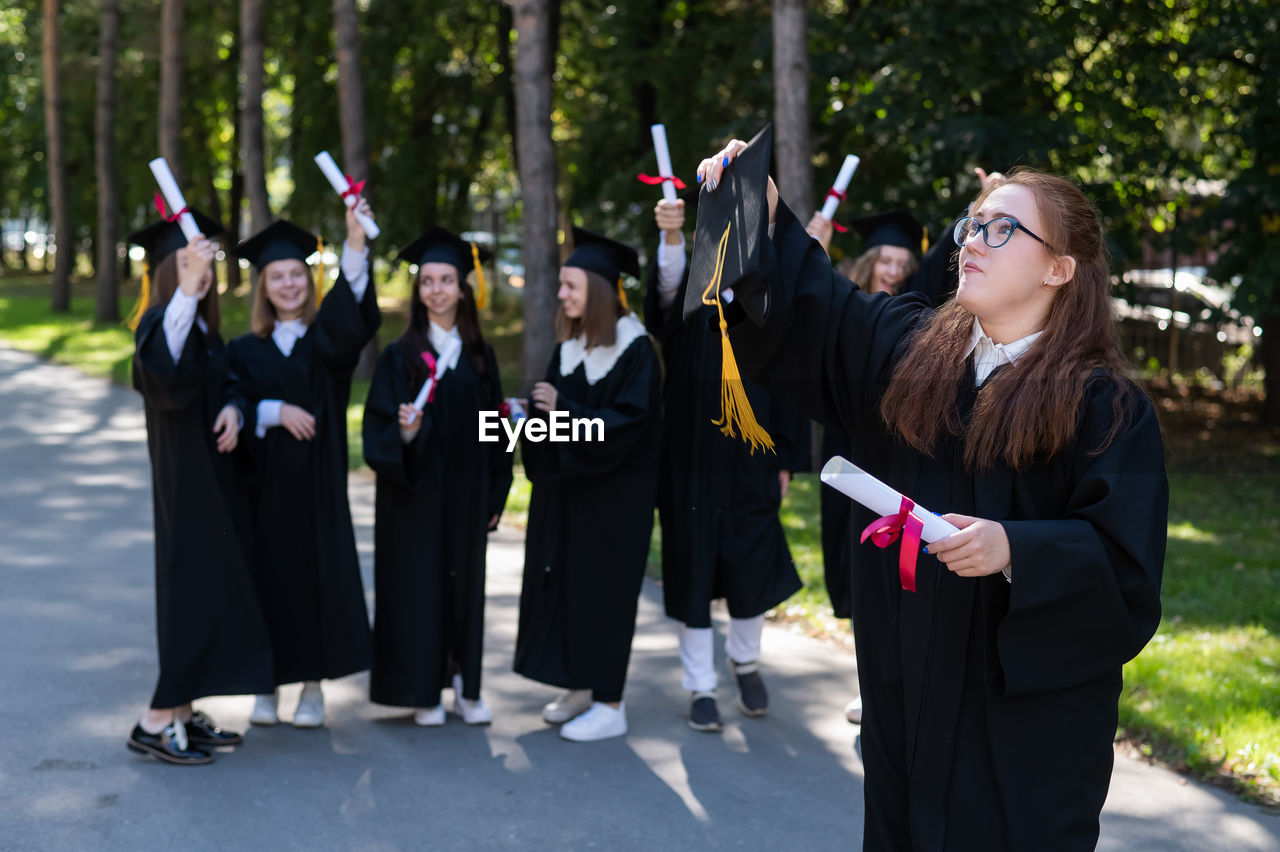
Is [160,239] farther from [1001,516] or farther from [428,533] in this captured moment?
[1001,516]

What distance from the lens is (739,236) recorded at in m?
2.87

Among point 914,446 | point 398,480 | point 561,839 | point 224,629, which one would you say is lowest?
point 561,839

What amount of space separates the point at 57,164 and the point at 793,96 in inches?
934

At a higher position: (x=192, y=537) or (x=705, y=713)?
(x=192, y=537)

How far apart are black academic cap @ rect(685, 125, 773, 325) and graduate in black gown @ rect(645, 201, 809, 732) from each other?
103 inches

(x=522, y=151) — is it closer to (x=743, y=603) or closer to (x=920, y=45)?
(x=920, y=45)

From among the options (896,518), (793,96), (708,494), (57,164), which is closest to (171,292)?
(708,494)

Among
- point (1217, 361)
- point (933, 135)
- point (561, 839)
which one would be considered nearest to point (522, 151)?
Result: point (933, 135)

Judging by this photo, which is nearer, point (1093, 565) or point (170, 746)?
point (1093, 565)

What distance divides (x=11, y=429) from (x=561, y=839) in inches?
431

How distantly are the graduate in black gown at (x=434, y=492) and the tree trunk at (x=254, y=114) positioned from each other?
12516 millimetres

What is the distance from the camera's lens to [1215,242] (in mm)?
12125

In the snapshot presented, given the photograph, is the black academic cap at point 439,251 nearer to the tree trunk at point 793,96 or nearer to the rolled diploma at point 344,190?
the rolled diploma at point 344,190

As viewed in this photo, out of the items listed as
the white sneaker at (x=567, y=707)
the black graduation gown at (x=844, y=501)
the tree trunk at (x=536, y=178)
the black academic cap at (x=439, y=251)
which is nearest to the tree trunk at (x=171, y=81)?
the tree trunk at (x=536, y=178)
